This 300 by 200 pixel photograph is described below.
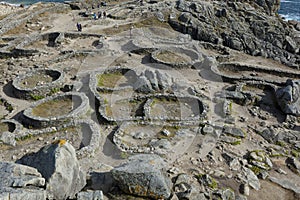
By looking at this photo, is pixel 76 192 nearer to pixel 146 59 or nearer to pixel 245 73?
pixel 146 59

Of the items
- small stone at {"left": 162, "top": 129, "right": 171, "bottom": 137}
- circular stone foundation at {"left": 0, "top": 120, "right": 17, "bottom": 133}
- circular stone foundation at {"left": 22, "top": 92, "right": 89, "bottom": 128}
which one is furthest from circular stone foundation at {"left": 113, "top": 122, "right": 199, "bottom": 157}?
circular stone foundation at {"left": 0, "top": 120, "right": 17, "bottom": 133}

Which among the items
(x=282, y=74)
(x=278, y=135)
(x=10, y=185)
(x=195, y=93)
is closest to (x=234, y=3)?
(x=282, y=74)

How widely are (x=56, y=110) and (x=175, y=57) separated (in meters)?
15.9

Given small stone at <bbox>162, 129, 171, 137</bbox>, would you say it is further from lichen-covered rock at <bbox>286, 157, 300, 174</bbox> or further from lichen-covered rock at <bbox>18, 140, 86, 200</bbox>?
lichen-covered rock at <bbox>286, 157, 300, 174</bbox>

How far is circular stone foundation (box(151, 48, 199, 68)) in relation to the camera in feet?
96.6

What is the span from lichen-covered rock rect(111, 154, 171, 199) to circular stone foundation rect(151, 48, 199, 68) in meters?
18.3

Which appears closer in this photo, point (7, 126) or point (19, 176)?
point (19, 176)

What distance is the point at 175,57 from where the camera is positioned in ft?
105

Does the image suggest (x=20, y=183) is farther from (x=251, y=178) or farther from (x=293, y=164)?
(x=293, y=164)

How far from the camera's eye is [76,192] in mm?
12250

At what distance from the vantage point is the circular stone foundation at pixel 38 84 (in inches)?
912

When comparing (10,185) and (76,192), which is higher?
(10,185)

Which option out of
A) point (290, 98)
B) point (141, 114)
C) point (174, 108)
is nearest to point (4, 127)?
point (141, 114)

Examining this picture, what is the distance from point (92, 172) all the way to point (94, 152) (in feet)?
9.69
